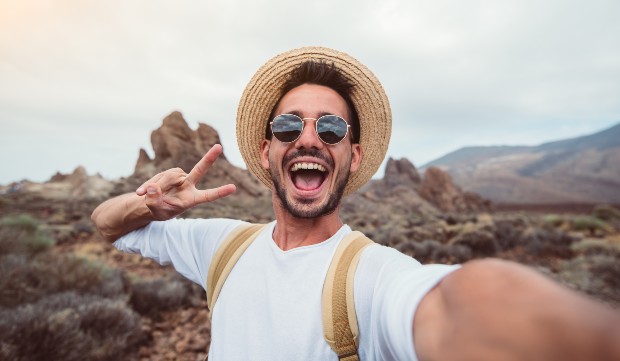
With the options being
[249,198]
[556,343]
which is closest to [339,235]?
[556,343]

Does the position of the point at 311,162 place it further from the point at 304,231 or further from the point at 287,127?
the point at 304,231

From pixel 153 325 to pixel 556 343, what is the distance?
5025 mm

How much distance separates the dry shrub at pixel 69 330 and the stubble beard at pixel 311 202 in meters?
2.81

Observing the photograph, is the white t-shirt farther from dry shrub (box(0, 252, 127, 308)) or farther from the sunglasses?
dry shrub (box(0, 252, 127, 308))

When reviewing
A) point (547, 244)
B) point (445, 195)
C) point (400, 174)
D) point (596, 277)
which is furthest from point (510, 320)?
point (400, 174)

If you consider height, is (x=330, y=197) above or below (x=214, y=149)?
below

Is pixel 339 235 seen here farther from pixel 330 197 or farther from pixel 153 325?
pixel 153 325

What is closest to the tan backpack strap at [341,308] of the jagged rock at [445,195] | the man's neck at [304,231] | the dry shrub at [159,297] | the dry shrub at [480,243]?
the man's neck at [304,231]

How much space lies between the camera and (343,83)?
1917 millimetres

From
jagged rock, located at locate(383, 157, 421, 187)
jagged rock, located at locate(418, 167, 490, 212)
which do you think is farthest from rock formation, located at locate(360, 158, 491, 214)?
jagged rock, located at locate(383, 157, 421, 187)

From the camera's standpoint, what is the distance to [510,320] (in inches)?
21.5

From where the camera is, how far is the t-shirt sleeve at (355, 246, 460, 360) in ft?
2.52

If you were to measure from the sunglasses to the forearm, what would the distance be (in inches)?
33.5

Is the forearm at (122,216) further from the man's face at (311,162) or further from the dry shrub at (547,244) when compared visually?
the dry shrub at (547,244)
